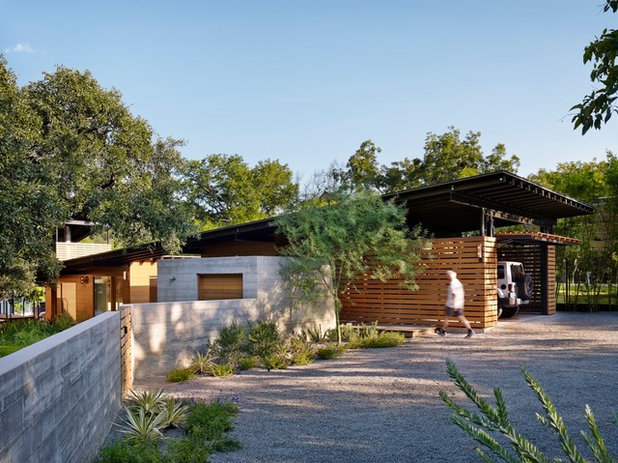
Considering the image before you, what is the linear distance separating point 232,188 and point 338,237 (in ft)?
105

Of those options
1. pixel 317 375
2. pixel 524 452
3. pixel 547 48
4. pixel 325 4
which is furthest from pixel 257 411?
pixel 325 4

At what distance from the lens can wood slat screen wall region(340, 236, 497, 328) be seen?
16109 mm

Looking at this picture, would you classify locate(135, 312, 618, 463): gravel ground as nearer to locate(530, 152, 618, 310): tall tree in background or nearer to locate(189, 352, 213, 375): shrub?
locate(189, 352, 213, 375): shrub

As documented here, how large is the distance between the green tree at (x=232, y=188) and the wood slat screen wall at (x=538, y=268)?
24711mm

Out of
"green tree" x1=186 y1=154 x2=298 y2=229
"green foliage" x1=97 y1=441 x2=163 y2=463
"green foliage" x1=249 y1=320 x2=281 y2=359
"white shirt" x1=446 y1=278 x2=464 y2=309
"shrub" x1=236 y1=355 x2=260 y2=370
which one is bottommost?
"shrub" x1=236 y1=355 x2=260 y2=370

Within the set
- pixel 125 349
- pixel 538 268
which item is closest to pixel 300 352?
pixel 125 349

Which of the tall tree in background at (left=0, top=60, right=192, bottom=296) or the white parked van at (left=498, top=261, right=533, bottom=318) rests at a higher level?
the tall tree in background at (left=0, top=60, right=192, bottom=296)

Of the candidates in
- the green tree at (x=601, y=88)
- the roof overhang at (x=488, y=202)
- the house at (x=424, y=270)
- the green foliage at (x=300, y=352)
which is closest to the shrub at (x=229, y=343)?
the green foliage at (x=300, y=352)

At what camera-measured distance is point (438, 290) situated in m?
16.6

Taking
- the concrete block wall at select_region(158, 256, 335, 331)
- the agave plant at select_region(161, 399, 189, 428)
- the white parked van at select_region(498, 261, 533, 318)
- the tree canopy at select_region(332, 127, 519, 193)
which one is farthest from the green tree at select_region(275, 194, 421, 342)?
the tree canopy at select_region(332, 127, 519, 193)

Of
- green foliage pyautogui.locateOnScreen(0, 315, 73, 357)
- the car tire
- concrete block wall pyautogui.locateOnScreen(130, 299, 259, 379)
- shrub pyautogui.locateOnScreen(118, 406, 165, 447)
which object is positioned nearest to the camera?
shrub pyautogui.locateOnScreen(118, 406, 165, 447)

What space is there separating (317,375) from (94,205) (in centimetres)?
1137

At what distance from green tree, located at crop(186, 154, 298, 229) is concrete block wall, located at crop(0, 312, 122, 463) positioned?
125ft

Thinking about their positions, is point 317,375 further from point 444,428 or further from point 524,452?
point 524,452
